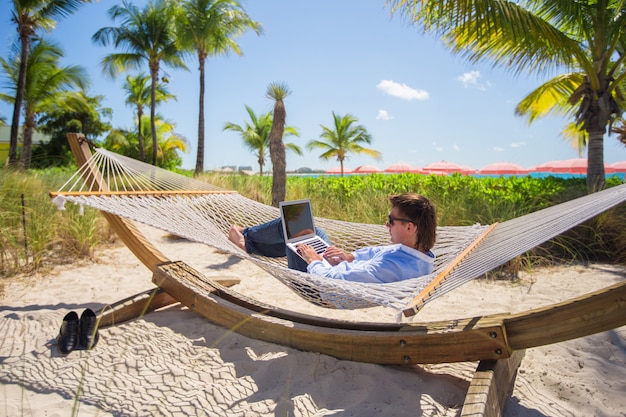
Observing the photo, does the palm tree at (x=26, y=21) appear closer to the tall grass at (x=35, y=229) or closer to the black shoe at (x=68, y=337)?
the tall grass at (x=35, y=229)

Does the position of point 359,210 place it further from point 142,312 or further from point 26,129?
point 26,129

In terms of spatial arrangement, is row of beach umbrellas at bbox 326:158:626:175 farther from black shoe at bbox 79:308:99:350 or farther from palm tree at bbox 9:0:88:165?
black shoe at bbox 79:308:99:350

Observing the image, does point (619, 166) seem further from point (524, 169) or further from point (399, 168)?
point (399, 168)

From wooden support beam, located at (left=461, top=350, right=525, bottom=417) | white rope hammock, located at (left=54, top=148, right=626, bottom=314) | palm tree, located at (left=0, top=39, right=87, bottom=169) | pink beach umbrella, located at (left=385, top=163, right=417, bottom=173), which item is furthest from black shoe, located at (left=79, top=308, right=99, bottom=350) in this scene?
pink beach umbrella, located at (left=385, top=163, right=417, bottom=173)

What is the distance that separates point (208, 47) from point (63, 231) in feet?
35.0

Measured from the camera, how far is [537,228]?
1414mm

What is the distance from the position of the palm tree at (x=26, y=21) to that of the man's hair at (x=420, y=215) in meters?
11.2

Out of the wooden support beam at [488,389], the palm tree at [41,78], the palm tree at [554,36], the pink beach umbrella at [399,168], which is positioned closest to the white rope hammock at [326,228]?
the wooden support beam at [488,389]

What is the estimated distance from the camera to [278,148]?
19.3 ft

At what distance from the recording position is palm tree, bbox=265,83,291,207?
225 inches

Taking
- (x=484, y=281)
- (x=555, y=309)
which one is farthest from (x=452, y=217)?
(x=555, y=309)

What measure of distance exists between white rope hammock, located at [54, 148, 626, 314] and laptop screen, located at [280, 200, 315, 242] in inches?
7.2

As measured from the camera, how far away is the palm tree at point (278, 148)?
225 inches

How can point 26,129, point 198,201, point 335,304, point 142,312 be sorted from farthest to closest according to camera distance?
point 26,129, point 198,201, point 142,312, point 335,304
